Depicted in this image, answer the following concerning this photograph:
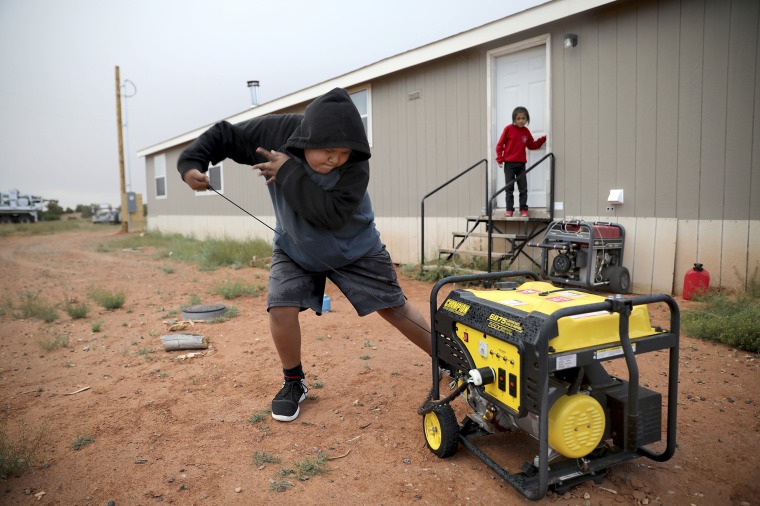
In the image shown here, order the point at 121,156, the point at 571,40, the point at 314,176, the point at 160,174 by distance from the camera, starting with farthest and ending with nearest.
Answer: the point at 121,156 → the point at 160,174 → the point at 571,40 → the point at 314,176

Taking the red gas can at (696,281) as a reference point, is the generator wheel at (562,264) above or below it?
above

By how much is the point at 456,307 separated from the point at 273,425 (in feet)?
4.14

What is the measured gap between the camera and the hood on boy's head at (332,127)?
244 cm

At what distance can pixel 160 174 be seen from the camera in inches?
799

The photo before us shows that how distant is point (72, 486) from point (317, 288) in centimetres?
144

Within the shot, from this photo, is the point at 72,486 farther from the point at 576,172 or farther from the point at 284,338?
the point at 576,172

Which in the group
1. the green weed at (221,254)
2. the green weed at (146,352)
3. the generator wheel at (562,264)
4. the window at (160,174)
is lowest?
the green weed at (146,352)

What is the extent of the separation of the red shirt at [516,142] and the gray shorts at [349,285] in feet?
15.9

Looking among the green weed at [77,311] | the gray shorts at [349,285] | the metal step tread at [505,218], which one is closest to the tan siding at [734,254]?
the metal step tread at [505,218]

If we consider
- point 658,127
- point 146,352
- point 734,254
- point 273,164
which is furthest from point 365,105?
point 273,164

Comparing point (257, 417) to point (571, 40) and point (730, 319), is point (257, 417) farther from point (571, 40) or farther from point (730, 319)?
point (571, 40)

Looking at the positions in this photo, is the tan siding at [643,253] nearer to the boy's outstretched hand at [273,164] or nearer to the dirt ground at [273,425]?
the dirt ground at [273,425]

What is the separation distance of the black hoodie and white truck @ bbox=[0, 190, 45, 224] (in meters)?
37.6

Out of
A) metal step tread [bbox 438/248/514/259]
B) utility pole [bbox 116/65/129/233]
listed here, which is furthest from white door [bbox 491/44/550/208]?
utility pole [bbox 116/65/129/233]
